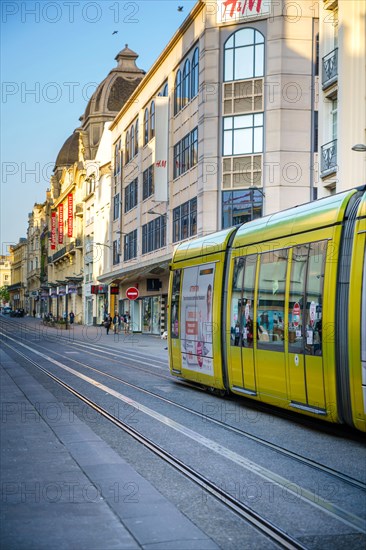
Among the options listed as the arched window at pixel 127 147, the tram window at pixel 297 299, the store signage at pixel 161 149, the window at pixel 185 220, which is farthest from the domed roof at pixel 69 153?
the tram window at pixel 297 299

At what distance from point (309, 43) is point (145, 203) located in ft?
71.6

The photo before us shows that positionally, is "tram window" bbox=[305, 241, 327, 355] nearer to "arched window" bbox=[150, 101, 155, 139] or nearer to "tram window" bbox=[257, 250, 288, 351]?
"tram window" bbox=[257, 250, 288, 351]

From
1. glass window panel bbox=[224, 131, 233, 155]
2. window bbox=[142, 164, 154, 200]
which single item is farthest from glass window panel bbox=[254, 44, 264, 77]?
window bbox=[142, 164, 154, 200]

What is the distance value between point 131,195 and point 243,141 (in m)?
25.0

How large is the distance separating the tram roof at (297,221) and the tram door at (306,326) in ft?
1.10

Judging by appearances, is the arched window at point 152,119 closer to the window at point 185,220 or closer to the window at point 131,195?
the window at point 131,195

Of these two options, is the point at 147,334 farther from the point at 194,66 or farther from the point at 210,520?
the point at 210,520

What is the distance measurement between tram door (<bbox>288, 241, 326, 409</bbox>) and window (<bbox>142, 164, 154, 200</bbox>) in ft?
152

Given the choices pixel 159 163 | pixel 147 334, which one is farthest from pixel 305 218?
pixel 147 334

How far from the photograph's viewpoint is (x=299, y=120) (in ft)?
137

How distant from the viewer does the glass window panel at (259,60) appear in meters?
42.5

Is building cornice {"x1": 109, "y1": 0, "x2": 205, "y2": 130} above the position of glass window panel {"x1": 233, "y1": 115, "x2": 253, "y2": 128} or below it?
above

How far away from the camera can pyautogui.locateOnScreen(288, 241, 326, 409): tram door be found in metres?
11.5

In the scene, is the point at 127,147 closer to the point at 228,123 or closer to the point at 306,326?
the point at 228,123
